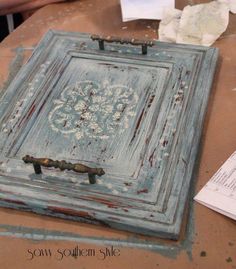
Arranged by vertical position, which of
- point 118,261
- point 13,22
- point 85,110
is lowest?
point 118,261

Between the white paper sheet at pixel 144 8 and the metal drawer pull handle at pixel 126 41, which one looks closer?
the metal drawer pull handle at pixel 126 41

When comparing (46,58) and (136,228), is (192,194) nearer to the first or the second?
Answer: (136,228)

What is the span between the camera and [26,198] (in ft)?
2.25

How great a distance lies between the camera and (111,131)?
79 cm

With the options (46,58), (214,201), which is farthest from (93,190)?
(46,58)

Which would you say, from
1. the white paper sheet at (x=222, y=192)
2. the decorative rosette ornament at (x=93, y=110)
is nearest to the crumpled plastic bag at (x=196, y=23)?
the decorative rosette ornament at (x=93, y=110)

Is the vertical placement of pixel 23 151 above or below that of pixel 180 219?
above

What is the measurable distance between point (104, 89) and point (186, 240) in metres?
0.39

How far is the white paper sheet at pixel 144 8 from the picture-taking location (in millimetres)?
1097

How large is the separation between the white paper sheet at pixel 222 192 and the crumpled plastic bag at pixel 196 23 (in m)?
0.41

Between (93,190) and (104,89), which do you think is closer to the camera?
(93,190)

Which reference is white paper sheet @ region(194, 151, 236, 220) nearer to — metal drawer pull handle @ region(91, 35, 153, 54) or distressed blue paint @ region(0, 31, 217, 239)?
distressed blue paint @ region(0, 31, 217, 239)

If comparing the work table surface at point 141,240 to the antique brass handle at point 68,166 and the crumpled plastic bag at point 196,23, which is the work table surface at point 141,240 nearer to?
the antique brass handle at point 68,166

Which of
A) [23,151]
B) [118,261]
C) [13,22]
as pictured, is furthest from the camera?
[13,22]
